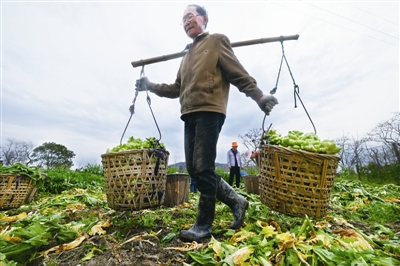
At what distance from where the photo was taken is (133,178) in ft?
8.58

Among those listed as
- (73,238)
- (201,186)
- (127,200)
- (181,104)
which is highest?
(181,104)

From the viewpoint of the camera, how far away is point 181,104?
2.78 meters

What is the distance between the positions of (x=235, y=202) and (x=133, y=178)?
1166mm

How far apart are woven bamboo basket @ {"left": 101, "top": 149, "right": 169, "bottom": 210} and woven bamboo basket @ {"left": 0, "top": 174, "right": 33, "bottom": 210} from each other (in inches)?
137

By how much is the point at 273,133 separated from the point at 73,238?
2.45 meters

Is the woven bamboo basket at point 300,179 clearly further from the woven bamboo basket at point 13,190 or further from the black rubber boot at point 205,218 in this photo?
the woven bamboo basket at point 13,190

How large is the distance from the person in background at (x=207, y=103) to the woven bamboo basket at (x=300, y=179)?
1.55 ft

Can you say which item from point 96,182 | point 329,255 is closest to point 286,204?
point 329,255

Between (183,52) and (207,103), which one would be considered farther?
(183,52)

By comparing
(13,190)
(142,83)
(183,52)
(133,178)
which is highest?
(183,52)

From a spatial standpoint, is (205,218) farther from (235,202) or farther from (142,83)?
(142,83)

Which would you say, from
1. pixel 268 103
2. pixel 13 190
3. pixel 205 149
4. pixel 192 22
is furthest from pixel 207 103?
pixel 13 190

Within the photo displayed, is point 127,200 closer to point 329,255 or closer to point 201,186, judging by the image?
point 201,186

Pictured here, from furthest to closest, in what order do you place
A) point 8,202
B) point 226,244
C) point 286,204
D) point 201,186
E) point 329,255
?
point 8,202 < point 201,186 < point 286,204 < point 226,244 < point 329,255
